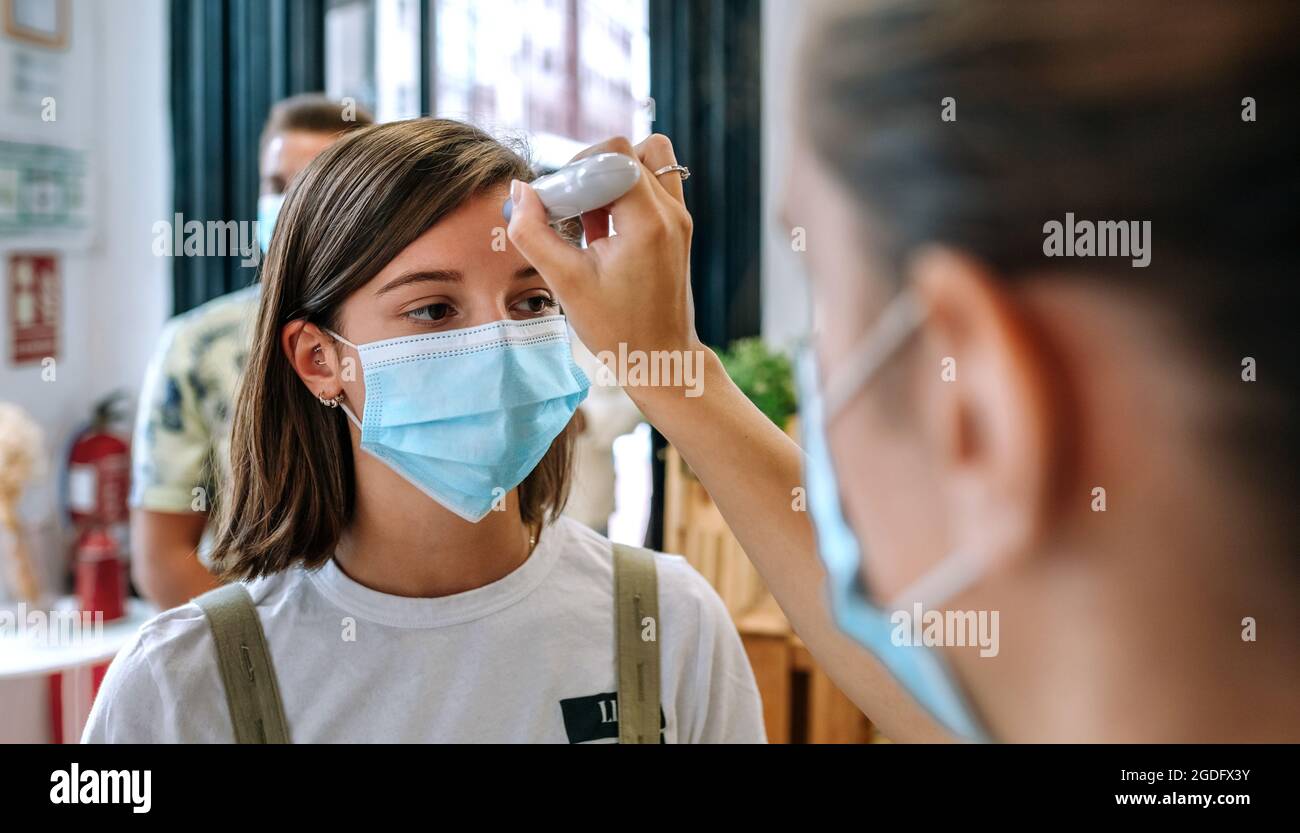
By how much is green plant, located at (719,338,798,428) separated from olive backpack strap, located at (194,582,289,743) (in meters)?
1.18

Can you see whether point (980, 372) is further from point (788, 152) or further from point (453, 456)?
point (453, 456)

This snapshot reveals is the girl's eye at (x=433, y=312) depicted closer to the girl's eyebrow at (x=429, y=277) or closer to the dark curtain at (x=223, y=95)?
the girl's eyebrow at (x=429, y=277)

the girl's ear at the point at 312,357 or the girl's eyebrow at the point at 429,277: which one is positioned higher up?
the girl's eyebrow at the point at 429,277

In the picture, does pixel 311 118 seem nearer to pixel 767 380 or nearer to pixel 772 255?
pixel 767 380

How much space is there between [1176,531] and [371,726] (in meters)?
0.69

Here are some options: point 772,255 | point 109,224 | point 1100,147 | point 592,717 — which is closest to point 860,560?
point 1100,147

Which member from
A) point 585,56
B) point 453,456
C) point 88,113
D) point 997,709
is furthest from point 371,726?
point 88,113

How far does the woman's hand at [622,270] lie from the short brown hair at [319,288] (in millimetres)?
259

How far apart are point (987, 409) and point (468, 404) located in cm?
64

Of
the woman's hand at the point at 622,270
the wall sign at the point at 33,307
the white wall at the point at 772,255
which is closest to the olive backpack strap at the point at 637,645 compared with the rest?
the woman's hand at the point at 622,270

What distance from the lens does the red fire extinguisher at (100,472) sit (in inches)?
100

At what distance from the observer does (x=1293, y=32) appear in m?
0.42
